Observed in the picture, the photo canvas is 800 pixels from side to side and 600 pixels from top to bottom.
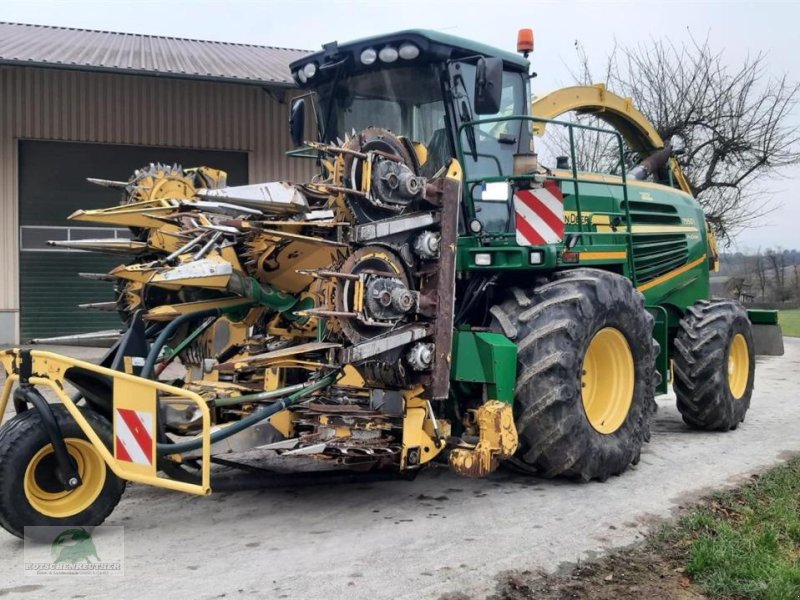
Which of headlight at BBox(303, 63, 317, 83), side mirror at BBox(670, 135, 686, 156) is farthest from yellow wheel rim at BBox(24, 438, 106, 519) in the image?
side mirror at BBox(670, 135, 686, 156)

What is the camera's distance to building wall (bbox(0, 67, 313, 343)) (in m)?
13.8

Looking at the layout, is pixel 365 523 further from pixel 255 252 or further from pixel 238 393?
pixel 255 252

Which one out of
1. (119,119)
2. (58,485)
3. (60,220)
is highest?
(119,119)

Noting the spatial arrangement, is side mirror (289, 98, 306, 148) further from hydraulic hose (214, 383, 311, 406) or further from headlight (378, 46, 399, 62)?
hydraulic hose (214, 383, 311, 406)

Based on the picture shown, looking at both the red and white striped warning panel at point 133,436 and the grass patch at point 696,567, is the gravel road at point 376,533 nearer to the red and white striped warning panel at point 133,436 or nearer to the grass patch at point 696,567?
the grass patch at point 696,567

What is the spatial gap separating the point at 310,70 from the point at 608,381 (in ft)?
10.0

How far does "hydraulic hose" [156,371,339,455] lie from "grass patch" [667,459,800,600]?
209cm

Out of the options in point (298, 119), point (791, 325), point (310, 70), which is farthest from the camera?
point (791, 325)

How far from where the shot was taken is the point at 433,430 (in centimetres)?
488

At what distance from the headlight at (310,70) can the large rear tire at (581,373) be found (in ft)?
6.93

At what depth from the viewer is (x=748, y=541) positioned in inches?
169

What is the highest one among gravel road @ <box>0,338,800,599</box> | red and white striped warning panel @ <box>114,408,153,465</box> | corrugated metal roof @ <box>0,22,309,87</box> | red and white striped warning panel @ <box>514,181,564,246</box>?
corrugated metal roof @ <box>0,22,309,87</box>

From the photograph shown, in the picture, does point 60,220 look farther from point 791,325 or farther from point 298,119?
point 791,325

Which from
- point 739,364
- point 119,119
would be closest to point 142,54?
point 119,119
